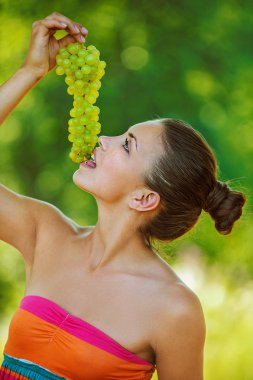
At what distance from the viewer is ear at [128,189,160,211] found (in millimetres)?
2021

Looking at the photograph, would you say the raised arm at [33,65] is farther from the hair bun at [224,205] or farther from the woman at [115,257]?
the hair bun at [224,205]

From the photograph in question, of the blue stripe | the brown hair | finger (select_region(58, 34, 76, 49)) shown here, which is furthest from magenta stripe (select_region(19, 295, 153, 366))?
finger (select_region(58, 34, 76, 49))

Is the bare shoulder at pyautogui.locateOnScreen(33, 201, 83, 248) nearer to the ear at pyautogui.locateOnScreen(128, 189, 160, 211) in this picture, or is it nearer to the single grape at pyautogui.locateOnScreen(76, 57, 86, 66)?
the ear at pyautogui.locateOnScreen(128, 189, 160, 211)

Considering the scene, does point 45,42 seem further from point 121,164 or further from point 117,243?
point 117,243

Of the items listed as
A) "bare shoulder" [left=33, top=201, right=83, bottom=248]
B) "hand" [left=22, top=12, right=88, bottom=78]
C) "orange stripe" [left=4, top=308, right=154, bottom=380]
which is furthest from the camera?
"bare shoulder" [left=33, top=201, right=83, bottom=248]

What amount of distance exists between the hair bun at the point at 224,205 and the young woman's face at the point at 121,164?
22cm

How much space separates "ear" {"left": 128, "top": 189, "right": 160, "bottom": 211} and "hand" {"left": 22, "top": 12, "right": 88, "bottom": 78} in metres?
0.46

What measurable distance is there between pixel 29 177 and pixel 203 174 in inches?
99.5

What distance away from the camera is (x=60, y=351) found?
1.91 metres

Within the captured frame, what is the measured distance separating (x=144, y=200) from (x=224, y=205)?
0.25 meters

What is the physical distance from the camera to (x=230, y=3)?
4383mm

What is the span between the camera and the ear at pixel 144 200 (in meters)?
2.02

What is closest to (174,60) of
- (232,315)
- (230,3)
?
(230,3)

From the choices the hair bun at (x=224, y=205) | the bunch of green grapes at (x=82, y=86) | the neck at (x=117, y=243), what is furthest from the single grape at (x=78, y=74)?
the hair bun at (x=224, y=205)
